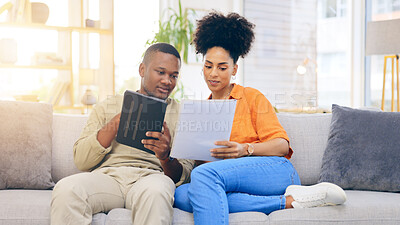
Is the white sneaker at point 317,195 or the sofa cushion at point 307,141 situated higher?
the sofa cushion at point 307,141

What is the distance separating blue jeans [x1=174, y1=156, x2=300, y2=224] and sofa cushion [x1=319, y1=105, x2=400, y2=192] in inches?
14.6

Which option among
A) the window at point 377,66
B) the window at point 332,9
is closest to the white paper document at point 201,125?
the window at point 377,66

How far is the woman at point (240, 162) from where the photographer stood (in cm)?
154

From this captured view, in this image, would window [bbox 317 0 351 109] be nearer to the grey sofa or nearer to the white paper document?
the grey sofa

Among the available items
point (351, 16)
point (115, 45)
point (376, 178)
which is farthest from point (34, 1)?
point (351, 16)

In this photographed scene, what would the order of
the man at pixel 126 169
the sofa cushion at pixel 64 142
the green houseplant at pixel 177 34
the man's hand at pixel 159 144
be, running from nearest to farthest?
the man at pixel 126 169
the man's hand at pixel 159 144
the sofa cushion at pixel 64 142
the green houseplant at pixel 177 34

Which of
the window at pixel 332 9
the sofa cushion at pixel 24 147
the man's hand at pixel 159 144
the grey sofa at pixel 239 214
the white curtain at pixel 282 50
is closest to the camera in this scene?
the grey sofa at pixel 239 214

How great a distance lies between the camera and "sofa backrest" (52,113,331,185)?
2.04m

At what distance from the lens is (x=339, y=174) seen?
1984mm

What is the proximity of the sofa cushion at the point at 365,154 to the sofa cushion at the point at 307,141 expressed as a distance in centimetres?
8

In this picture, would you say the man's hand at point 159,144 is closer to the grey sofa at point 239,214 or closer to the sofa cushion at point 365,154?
the grey sofa at point 239,214

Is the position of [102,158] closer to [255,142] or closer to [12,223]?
[12,223]

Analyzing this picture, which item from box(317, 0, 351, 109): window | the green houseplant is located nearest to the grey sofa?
the green houseplant

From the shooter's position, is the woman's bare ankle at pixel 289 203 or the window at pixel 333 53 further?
the window at pixel 333 53
